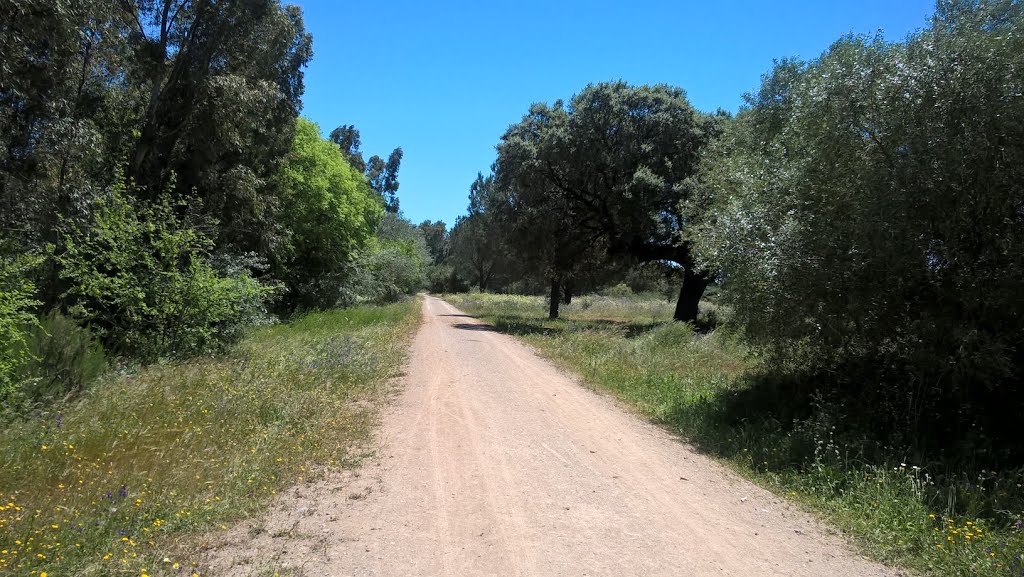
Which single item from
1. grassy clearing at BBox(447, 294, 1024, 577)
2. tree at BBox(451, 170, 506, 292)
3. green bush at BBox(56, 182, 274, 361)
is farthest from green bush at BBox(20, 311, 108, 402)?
tree at BBox(451, 170, 506, 292)

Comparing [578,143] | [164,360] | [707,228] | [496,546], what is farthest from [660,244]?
[496,546]

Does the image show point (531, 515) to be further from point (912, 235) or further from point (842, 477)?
point (912, 235)

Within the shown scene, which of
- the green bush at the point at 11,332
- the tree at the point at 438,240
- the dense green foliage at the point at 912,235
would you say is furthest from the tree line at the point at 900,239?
the tree at the point at 438,240

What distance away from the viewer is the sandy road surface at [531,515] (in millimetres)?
3930

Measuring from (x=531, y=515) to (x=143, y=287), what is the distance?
9.58 m

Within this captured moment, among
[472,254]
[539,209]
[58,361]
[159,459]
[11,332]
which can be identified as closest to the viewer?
[159,459]

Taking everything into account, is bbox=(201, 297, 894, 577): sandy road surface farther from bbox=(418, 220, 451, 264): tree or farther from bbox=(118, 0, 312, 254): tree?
bbox=(418, 220, 451, 264): tree

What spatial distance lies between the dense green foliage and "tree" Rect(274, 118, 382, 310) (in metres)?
22.4

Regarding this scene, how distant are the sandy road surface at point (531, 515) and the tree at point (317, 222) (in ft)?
71.1

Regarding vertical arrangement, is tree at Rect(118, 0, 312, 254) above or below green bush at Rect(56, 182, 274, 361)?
above

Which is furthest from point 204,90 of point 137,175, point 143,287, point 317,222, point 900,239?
point 900,239

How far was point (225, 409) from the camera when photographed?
6.86 metres

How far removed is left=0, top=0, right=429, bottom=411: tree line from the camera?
898 centimetres

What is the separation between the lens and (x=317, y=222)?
28.5 meters
